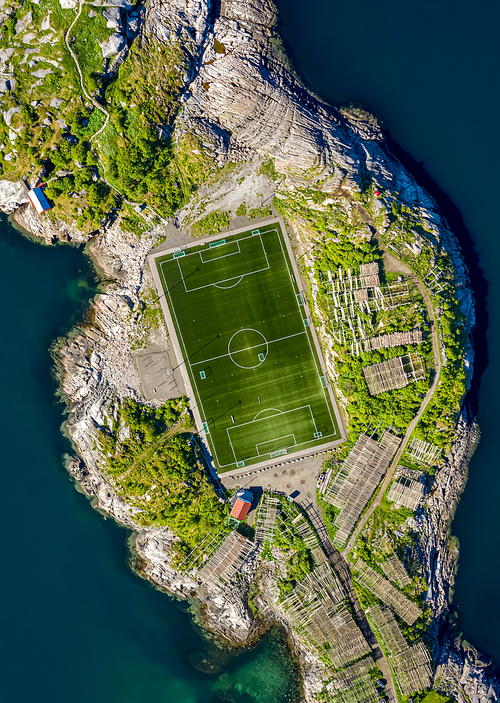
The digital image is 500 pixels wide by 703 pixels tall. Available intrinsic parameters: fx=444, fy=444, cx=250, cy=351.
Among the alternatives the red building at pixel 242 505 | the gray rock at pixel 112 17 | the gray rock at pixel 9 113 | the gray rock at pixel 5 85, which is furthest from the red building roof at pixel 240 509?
the gray rock at pixel 112 17

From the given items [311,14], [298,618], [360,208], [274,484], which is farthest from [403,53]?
[298,618]

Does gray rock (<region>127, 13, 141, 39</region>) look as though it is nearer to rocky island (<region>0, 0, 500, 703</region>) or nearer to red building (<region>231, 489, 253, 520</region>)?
rocky island (<region>0, 0, 500, 703</region>)

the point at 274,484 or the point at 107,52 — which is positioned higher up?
the point at 107,52

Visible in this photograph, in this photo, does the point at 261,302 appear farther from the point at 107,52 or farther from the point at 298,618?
the point at 298,618

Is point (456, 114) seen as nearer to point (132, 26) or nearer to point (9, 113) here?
point (132, 26)

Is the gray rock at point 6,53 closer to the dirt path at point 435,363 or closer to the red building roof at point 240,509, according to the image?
the dirt path at point 435,363

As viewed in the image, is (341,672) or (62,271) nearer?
(341,672)

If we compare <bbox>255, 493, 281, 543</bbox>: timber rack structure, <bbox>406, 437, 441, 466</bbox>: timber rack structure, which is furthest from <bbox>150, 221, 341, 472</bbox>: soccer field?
<bbox>406, 437, 441, 466</bbox>: timber rack structure

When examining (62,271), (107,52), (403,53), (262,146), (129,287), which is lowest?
(129,287)
